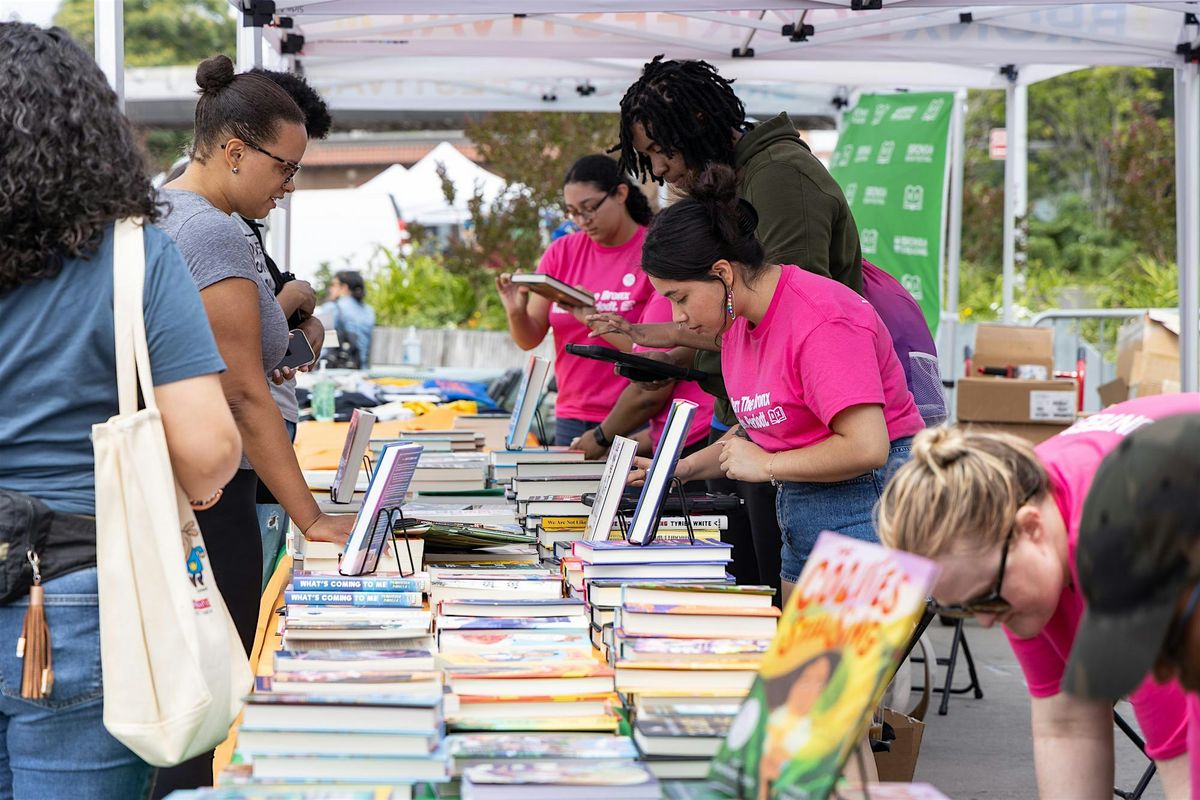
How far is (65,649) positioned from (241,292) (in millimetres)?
743

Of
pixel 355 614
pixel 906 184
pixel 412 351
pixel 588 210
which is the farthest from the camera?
pixel 412 351

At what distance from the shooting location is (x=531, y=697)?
1656 millimetres

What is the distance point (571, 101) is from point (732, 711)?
18.3 ft

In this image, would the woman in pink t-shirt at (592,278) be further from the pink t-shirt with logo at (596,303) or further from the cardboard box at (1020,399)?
the cardboard box at (1020,399)

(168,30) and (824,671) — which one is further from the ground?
(168,30)

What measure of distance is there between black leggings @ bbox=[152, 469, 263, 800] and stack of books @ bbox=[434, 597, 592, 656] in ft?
1.38

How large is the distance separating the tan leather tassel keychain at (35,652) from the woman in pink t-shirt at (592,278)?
2229 mm

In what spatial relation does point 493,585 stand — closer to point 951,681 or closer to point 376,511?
point 376,511

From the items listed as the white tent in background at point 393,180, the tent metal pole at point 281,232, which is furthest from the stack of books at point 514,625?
the white tent in background at point 393,180

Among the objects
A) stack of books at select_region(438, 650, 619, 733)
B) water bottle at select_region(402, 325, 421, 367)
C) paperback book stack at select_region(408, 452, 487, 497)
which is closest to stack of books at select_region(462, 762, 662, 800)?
stack of books at select_region(438, 650, 619, 733)

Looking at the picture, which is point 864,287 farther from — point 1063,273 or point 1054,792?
point 1063,273

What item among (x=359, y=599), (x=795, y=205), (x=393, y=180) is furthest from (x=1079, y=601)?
(x=393, y=180)

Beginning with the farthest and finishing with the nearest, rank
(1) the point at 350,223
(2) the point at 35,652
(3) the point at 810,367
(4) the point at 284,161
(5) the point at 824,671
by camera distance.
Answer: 1. (1) the point at 350,223
2. (4) the point at 284,161
3. (3) the point at 810,367
4. (2) the point at 35,652
5. (5) the point at 824,671

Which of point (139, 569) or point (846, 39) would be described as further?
point (846, 39)
